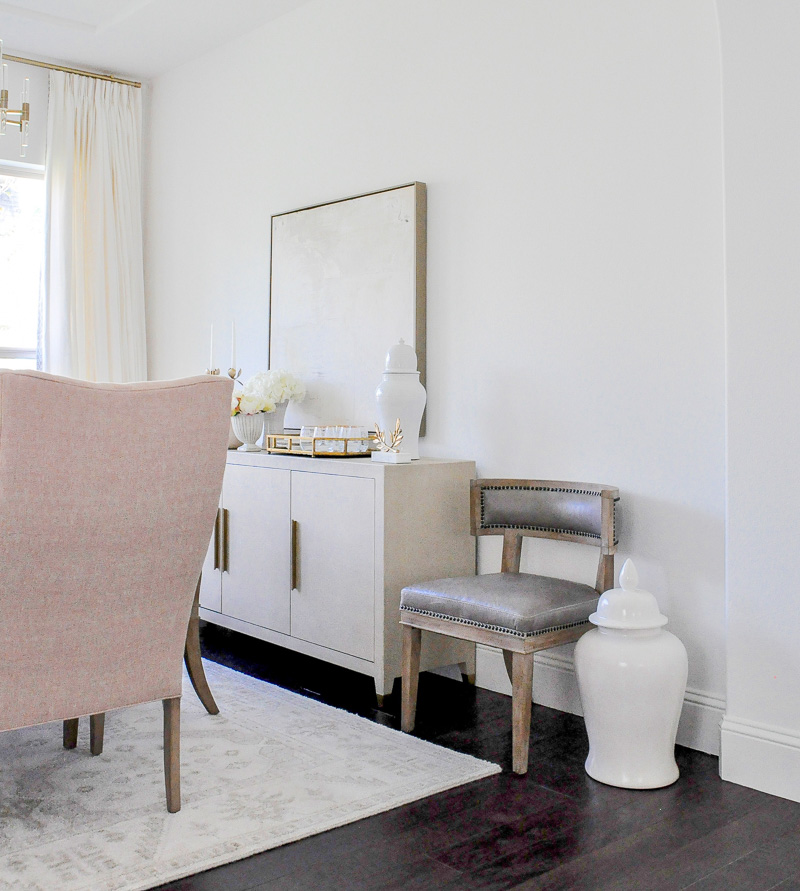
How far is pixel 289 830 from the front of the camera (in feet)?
6.67

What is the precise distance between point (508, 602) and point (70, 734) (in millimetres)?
1252

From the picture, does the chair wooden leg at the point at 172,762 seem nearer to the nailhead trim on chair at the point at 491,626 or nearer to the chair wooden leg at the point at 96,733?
the chair wooden leg at the point at 96,733

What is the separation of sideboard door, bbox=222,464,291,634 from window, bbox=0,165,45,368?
74.9 inches

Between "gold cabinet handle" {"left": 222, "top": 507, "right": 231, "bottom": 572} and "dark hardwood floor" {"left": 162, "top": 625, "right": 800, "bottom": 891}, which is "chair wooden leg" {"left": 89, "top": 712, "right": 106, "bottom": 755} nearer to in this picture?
"dark hardwood floor" {"left": 162, "top": 625, "right": 800, "bottom": 891}

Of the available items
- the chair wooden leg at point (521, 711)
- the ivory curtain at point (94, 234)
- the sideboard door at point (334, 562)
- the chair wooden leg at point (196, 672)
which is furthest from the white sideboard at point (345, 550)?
the ivory curtain at point (94, 234)

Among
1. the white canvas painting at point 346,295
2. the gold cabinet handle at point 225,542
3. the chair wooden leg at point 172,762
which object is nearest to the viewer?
the chair wooden leg at point 172,762

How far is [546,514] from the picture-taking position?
114 inches

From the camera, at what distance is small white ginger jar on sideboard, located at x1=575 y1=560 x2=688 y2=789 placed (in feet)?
7.55

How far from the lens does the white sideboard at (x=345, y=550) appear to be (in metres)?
2.99

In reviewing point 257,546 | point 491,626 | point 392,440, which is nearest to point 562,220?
point 392,440

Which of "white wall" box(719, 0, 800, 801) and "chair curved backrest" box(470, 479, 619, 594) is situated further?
"chair curved backrest" box(470, 479, 619, 594)

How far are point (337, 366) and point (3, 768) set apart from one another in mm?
1991

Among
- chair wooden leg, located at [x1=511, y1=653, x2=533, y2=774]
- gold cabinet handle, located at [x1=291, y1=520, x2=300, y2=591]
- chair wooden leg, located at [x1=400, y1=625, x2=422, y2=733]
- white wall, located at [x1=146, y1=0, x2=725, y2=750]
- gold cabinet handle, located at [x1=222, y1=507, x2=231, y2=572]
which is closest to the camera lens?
chair wooden leg, located at [x1=511, y1=653, x2=533, y2=774]

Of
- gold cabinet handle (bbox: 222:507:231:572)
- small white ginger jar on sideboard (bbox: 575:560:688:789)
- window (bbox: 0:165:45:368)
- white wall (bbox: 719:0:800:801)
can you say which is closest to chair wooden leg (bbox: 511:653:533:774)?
small white ginger jar on sideboard (bbox: 575:560:688:789)
